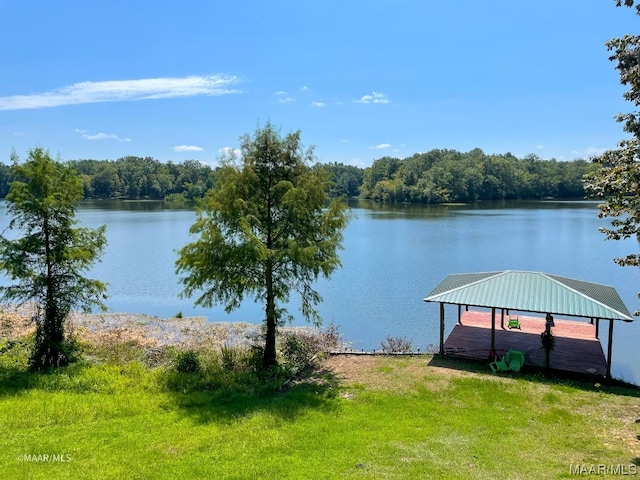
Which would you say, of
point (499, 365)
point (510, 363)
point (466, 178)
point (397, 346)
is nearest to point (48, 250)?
point (397, 346)

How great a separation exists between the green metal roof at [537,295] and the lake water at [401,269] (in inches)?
136

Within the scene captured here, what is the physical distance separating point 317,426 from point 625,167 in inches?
292

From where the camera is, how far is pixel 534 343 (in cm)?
1527

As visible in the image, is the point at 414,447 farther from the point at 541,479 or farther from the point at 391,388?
the point at 391,388

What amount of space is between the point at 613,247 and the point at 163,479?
144 feet

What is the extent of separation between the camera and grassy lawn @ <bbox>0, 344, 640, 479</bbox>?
7.59 m

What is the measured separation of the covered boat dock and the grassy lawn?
1430mm

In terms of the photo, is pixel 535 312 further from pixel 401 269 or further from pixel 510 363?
pixel 401 269

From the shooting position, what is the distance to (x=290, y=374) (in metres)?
13.1

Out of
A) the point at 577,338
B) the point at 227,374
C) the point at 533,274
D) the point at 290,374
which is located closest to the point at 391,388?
the point at 290,374

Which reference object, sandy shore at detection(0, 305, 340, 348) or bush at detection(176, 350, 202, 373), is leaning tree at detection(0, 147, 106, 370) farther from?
bush at detection(176, 350, 202, 373)

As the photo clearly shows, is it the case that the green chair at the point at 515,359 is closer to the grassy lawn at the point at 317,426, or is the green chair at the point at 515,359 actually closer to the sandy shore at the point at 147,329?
the grassy lawn at the point at 317,426

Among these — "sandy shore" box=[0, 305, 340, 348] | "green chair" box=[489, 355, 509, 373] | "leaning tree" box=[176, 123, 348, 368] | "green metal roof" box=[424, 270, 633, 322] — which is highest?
"leaning tree" box=[176, 123, 348, 368]

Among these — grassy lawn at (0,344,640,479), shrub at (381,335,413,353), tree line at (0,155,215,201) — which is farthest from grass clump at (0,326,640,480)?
tree line at (0,155,215,201)
